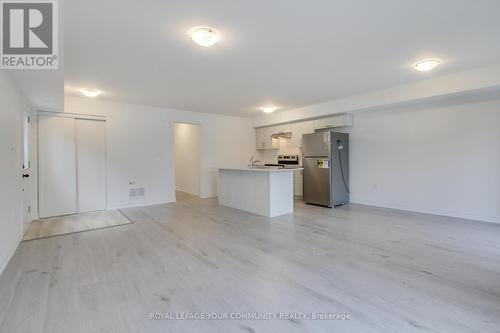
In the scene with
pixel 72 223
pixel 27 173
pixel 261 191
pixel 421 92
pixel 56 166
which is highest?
pixel 421 92

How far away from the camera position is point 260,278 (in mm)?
2455

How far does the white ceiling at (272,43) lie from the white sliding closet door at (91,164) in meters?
0.96

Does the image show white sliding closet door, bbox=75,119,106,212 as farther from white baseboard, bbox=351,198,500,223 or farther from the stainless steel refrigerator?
white baseboard, bbox=351,198,500,223

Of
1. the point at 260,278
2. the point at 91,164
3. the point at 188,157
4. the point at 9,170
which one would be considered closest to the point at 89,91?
the point at 91,164

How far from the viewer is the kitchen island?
16.2 ft

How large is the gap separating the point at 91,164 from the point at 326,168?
Answer: 529 centimetres

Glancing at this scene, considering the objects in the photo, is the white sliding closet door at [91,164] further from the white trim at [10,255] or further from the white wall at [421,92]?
the white wall at [421,92]

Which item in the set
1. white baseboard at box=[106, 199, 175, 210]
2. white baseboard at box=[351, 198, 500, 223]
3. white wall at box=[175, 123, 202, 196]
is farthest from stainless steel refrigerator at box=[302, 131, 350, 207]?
white baseboard at box=[106, 199, 175, 210]

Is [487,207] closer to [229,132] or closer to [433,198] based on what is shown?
[433,198]

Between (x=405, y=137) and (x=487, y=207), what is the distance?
183 centimetres

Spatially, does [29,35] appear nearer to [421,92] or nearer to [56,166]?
[56,166]

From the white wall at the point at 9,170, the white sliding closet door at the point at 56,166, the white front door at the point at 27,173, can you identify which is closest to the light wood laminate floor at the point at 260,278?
the white wall at the point at 9,170

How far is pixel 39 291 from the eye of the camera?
88.0 inches

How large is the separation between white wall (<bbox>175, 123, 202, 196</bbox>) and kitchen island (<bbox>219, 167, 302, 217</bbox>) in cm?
206
